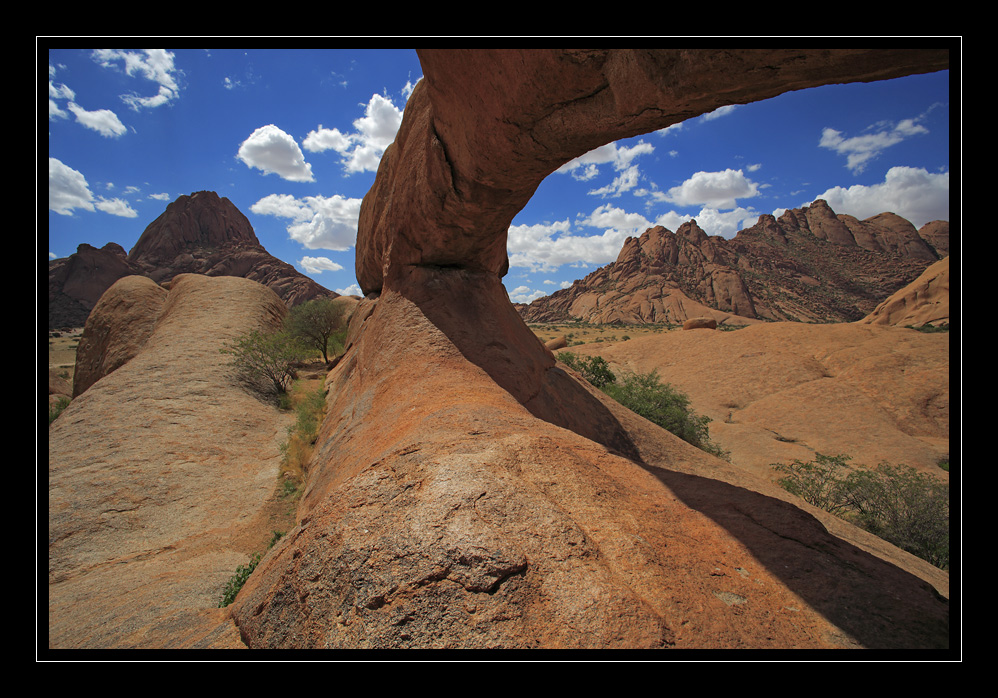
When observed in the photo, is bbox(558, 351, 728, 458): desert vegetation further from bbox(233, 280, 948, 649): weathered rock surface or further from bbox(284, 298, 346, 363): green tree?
bbox(284, 298, 346, 363): green tree

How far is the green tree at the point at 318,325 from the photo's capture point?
740 inches

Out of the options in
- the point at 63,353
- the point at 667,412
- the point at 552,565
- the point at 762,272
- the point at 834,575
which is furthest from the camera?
the point at 762,272

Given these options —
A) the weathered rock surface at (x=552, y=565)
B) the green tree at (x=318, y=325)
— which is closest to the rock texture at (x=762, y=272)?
the green tree at (x=318, y=325)

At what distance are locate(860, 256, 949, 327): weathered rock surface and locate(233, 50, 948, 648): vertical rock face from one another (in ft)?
132

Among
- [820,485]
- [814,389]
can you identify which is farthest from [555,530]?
[814,389]

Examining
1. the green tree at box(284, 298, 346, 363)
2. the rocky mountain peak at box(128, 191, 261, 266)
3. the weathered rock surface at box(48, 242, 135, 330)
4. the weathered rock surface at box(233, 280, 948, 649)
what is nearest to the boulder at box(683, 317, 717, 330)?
the green tree at box(284, 298, 346, 363)

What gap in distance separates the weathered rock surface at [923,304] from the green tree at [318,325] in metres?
39.5

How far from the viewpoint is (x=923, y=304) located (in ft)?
108

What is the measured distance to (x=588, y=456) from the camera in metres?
3.69

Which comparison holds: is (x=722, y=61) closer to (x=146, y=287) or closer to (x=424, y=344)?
(x=424, y=344)

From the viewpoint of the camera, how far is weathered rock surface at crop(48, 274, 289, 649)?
12.8ft

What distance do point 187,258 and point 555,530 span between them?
103 meters

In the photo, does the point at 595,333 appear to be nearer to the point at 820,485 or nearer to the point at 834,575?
the point at 820,485
